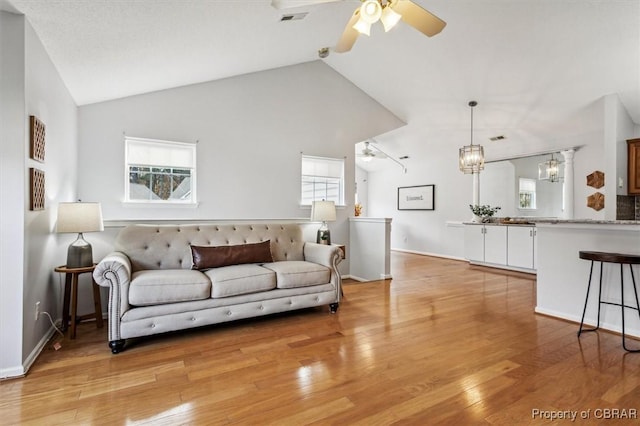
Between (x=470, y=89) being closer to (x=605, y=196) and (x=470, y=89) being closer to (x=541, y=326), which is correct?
(x=605, y=196)

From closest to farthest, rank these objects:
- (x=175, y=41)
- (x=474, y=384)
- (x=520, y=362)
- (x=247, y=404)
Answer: (x=247, y=404), (x=474, y=384), (x=520, y=362), (x=175, y=41)

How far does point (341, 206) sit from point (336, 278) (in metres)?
1.98

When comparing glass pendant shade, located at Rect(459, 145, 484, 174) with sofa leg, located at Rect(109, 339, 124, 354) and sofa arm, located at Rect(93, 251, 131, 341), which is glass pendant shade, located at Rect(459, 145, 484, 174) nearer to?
sofa arm, located at Rect(93, 251, 131, 341)

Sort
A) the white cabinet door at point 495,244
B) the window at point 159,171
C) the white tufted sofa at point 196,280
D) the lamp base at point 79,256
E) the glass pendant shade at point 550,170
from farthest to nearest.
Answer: the white cabinet door at point 495,244 → the glass pendant shade at point 550,170 → the window at point 159,171 → the lamp base at point 79,256 → the white tufted sofa at point 196,280

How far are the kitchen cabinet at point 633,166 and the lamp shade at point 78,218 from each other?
6.59 meters

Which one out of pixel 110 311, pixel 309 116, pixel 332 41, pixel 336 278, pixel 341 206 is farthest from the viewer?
pixel 341 206

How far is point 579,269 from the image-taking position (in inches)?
126

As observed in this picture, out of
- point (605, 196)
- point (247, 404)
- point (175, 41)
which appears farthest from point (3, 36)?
point (605, 196)

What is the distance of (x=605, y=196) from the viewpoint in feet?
15.1

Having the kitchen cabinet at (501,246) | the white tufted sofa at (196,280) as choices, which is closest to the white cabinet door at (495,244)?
the kitchen cabinet at (501,246)

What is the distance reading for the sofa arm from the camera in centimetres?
250

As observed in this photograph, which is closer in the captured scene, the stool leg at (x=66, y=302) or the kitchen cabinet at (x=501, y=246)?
the stool leg at (x=66, y=302)

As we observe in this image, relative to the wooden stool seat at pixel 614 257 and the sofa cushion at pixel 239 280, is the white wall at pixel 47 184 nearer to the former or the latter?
the sofa cushion at pixel 239 280

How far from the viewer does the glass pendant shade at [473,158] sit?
4.87m
